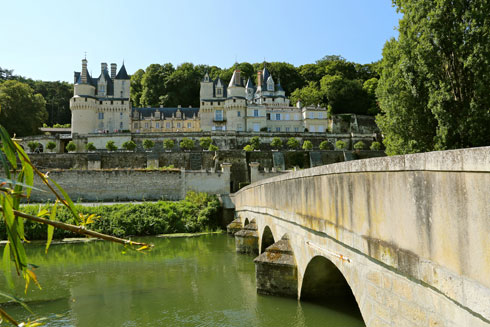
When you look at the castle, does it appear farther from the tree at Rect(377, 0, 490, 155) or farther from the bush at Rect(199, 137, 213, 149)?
the tree at Rect(377, 0, 490, 155)

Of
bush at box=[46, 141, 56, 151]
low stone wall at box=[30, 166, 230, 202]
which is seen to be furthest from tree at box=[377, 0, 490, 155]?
bush at box=[46, 141, 56, 151]

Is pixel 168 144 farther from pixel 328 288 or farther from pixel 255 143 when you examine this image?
pixel 328 288

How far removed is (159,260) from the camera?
59.9 feet

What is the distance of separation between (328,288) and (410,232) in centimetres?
595

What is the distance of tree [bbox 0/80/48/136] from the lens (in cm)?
5247

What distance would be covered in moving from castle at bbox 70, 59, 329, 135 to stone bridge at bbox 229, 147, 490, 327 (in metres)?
50.6

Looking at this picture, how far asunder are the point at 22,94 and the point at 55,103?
911 inches

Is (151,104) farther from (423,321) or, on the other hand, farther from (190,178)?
(423,321)

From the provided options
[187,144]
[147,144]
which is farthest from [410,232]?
[147,144]

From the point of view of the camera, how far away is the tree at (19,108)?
5247cm

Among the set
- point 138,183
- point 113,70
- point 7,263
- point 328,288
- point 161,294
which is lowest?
point 161,294

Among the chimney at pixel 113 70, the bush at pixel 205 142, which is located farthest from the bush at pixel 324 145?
the chimney at pixel 113 70

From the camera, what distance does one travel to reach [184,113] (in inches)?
2469

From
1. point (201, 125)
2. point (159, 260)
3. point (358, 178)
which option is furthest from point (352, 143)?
point (358, 178)
